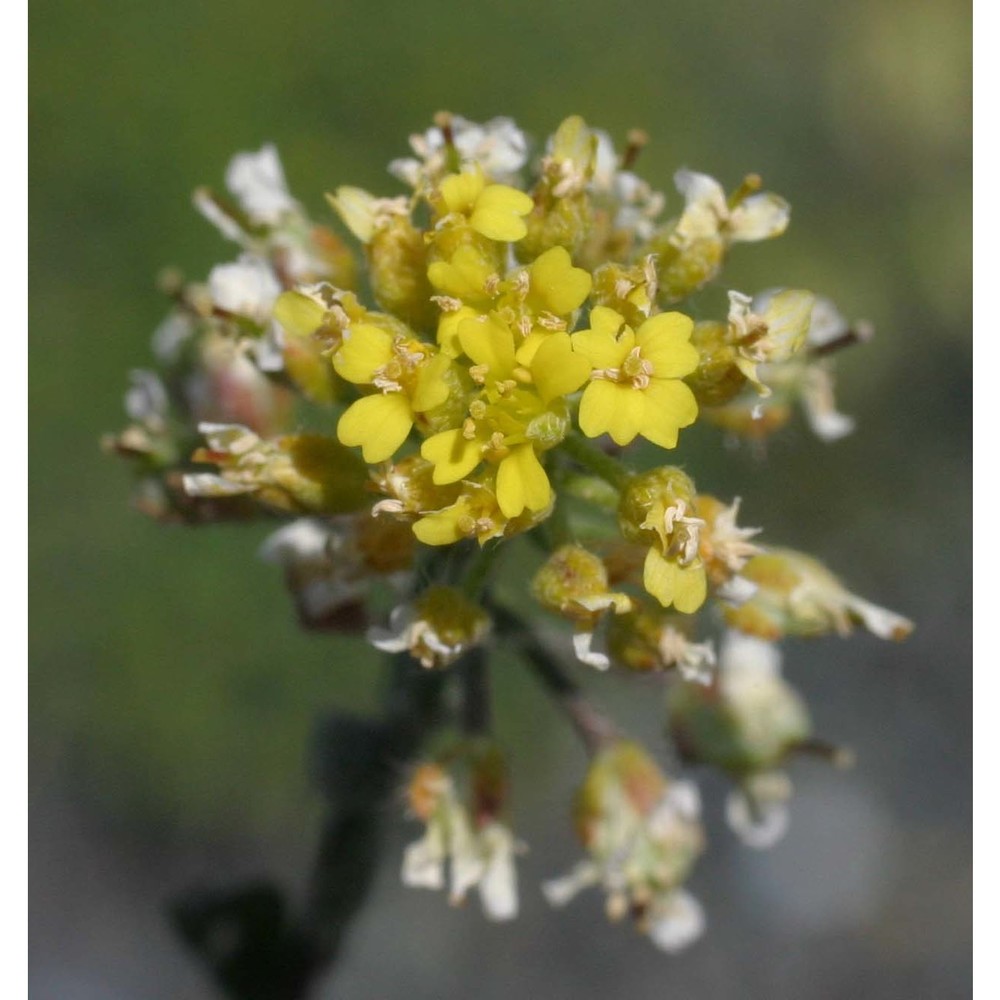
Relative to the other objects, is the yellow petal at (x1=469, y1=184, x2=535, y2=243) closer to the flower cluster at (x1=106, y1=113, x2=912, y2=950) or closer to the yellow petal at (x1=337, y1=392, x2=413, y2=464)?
the flower cluster at (x1=106, y1=113, x2=912, y2=950)

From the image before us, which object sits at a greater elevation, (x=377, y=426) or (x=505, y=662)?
(x=377, y=426)

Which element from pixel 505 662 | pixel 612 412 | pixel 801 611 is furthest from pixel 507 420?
pixel 505 662

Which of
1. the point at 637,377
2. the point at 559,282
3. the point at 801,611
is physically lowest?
the point at 801,611

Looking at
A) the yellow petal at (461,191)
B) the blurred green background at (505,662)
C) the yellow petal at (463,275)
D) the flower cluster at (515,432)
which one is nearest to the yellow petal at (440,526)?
the flower cluster at (515,432)

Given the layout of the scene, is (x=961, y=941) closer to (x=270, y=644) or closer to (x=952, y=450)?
(x=952, y=450)

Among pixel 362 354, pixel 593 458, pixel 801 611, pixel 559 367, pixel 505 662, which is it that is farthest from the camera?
pixel 505 662

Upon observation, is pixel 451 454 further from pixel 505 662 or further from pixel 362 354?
pixel 505 662

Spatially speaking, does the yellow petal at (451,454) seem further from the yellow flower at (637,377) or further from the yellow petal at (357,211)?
the yellow petal at (357,211)
